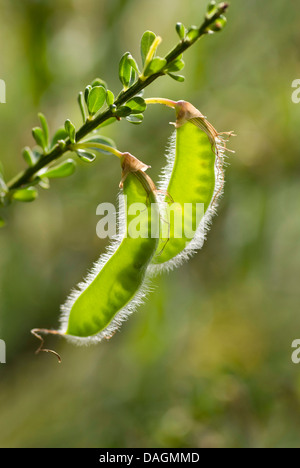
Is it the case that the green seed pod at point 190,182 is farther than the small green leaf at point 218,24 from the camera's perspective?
Yes

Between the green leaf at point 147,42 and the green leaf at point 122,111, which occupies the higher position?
the green leaf at point 147,42

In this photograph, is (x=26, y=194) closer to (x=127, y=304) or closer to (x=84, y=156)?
(x=84, y=156)

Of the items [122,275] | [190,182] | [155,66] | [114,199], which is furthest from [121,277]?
[114,199]

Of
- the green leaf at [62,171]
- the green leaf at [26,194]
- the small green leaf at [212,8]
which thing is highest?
the small green leaf at [212,8]

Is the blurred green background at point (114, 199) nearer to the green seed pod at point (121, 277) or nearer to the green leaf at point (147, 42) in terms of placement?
the green seed pod at point (121, 277)

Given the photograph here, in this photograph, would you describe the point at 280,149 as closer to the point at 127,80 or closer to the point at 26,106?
the point at 26,106

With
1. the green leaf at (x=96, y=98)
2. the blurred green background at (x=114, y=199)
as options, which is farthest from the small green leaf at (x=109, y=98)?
the blurred green background at (x=114, y=199)

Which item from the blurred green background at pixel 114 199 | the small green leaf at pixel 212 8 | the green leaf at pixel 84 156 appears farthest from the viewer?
the blurred green background at pixel 114 199
